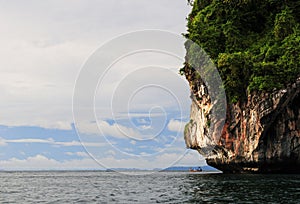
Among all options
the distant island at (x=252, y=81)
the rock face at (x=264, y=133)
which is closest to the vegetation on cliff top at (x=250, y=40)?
the distant island at (x=252, y=81)

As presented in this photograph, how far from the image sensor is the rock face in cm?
4053

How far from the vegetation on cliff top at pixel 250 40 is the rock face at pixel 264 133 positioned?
1.29 meters

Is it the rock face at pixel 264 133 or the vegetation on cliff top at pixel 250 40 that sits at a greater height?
the vegetation on cliff top at pixel 250 40

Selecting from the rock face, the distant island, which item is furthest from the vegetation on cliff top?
the rock face

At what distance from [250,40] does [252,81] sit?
7.14 meters

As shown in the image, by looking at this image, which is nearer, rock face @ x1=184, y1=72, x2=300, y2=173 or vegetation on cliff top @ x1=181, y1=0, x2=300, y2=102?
rock face @ x1=184, y1=72, x2=300, y2=173

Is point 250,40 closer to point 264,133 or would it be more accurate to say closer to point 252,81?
point 252,81

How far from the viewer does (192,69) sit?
5072 cm

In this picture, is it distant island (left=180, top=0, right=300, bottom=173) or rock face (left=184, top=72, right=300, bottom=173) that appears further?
distant island (left=180, top=0, right=300, bottom=173)

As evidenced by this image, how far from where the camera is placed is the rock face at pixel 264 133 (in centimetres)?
Answer: 4053

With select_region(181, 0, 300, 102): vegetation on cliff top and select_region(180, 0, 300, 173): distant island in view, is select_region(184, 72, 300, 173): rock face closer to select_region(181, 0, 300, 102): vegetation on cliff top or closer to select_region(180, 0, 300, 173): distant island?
select_region(180, 0, 300, 173): distant island

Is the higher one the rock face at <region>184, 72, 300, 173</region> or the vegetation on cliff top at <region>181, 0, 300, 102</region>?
the vegetation on cliff top at <region>181, 0, 300, 102</region>

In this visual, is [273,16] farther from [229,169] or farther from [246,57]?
[229,169]

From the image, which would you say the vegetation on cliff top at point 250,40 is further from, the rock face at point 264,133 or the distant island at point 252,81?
the rock face at point 264,133
